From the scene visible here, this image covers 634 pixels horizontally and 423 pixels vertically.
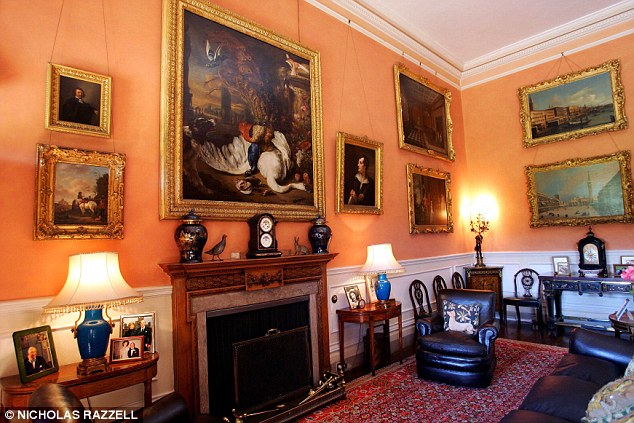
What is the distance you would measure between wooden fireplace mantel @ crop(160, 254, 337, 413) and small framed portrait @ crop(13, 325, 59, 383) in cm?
92

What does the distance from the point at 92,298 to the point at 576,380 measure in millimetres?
3531

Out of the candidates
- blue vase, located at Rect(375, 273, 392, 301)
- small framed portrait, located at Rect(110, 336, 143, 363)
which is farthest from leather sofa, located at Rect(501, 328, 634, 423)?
small framed portrait, located at Rect(110, 336, 143, 363)

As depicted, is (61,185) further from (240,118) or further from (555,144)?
(555,144)

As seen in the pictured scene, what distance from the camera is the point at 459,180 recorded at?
26.0ft

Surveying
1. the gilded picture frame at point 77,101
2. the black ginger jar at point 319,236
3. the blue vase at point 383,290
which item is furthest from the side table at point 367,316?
the gilded picture frame at point 77,101

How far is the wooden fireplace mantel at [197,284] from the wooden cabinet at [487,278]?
4.51 metres

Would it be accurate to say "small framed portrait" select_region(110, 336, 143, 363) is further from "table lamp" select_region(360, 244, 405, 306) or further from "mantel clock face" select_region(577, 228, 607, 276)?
"mantel clock face" select_region(577, 228, 607, 276)

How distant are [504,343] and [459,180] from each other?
3469 mm

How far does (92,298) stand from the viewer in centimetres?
259

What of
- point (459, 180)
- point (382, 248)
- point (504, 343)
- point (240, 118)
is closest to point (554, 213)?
point (459, 180)

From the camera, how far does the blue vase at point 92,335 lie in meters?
2.65

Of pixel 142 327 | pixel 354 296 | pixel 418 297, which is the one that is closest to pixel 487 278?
pixel 418 297

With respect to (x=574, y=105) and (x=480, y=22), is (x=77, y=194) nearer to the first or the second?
(x=480, y=22)

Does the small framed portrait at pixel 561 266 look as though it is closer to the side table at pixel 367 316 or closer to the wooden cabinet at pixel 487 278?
the wooden cabinet at pixel 487 278
